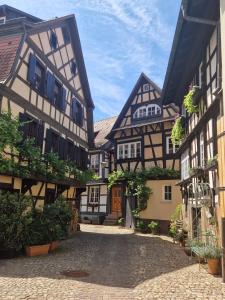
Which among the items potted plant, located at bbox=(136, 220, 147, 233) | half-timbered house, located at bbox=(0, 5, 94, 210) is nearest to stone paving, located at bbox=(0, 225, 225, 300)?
half-timbered house, located at bbox=(0, 5, 94, 210)

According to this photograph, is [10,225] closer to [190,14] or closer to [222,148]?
[222,148]

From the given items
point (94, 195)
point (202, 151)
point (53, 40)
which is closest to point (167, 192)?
point (94, 195)

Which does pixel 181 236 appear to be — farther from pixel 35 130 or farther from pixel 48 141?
pixel 35 130

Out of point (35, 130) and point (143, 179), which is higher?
point (35, 130)

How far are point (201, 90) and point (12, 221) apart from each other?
7539 millimetres

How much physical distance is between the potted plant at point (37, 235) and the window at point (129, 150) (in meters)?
12.9

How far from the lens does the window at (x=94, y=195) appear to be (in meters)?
27.7

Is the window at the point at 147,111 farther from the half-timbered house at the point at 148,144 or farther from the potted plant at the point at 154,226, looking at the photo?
the potted plant at the point at 154,226

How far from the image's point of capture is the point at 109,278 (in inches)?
304

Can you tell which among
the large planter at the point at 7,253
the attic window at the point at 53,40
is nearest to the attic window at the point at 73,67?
the attic window at the point at 53,40

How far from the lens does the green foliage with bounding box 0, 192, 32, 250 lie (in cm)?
1009

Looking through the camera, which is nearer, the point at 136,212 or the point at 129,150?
the point at 136,212

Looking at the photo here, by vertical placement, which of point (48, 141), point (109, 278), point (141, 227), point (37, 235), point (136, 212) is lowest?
point (109, 278)

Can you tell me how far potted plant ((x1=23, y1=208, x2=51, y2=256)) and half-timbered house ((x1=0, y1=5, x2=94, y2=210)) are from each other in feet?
5.53
